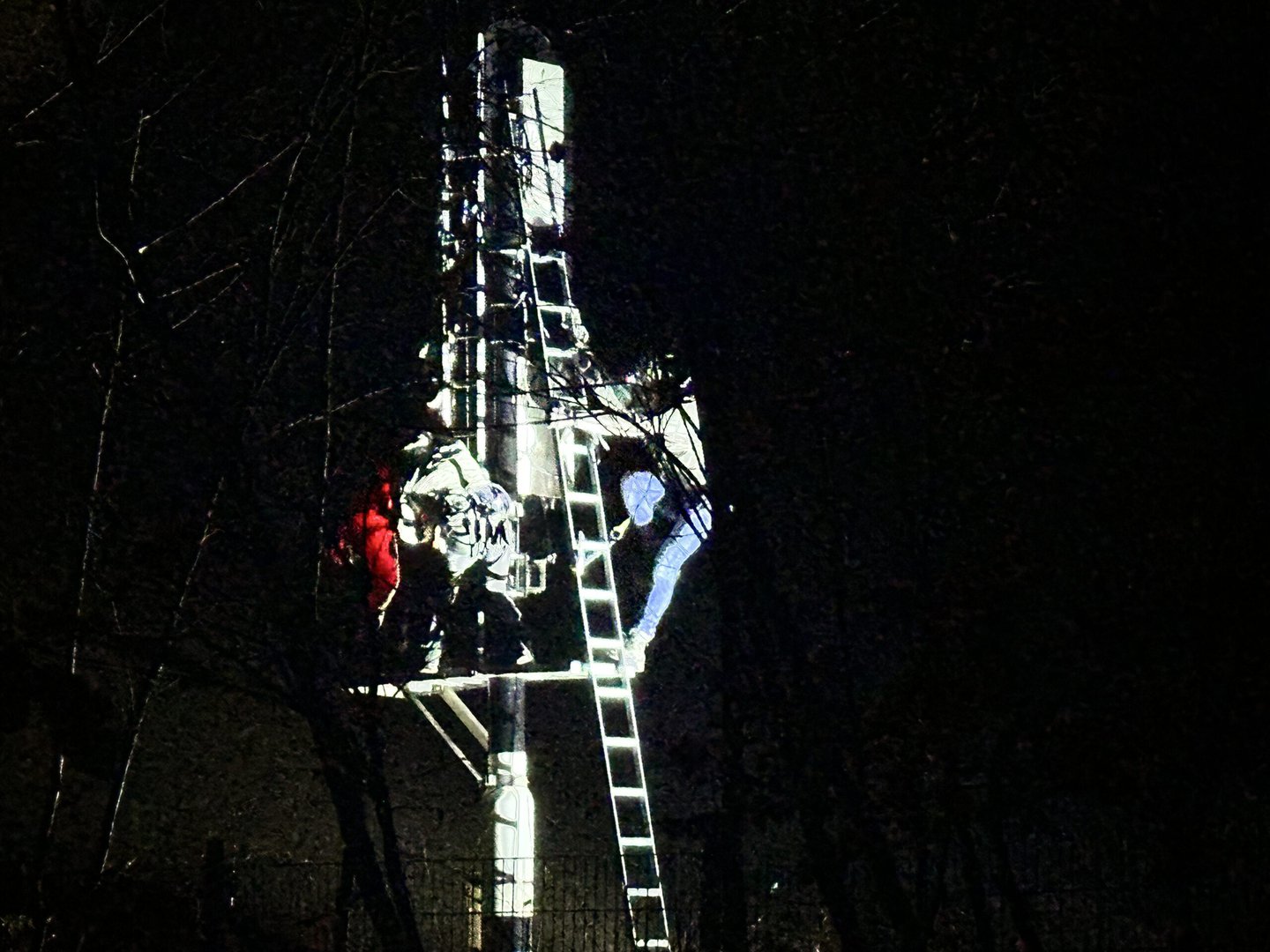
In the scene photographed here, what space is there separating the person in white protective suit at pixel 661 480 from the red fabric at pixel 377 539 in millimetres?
1321

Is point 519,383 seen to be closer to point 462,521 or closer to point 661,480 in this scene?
point 462,521

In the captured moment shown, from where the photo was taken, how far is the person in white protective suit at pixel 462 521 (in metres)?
9.65

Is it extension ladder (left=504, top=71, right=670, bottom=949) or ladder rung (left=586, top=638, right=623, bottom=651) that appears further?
ladder rung (left=586, top=638, right=623, bottom=651)

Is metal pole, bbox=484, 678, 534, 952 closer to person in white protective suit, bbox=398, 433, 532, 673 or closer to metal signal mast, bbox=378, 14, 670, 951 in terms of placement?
metal signal mast, bbox=378, 14, 670, 951

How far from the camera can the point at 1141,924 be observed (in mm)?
10609

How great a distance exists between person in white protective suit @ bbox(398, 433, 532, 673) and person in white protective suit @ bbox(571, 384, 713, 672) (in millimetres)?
732

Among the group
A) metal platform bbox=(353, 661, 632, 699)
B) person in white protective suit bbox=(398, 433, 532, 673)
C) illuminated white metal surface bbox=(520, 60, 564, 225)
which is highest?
illuminated white metal surface bbox=(520, 60, 564, 225)

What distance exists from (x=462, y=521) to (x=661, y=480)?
1254mm

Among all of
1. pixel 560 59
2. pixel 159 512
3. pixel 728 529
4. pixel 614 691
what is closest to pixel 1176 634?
pixel 728 529

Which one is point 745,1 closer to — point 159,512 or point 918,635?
point 918,635

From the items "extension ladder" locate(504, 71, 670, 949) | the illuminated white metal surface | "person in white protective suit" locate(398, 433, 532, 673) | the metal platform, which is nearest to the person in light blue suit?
"extension ladder" locate(504, 71, 670, 949)

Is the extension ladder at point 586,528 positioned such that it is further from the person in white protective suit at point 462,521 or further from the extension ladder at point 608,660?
the person in white protective suit at point 462,521

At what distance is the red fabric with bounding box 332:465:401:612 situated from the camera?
32.2 feet

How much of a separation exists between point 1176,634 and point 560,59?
5.23m
